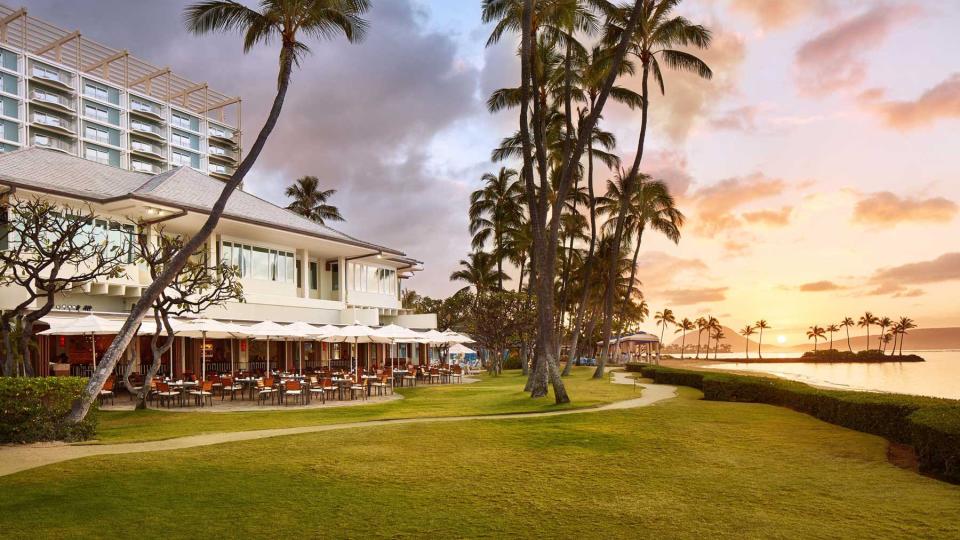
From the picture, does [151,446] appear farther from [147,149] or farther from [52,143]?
A: [147,149]

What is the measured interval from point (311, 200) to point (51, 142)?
3488 cm

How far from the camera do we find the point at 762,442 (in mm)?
13141

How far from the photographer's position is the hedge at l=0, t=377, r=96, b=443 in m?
13.2

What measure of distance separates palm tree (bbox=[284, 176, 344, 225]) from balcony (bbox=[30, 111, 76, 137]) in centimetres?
3160

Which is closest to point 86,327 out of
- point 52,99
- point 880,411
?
point 880,411

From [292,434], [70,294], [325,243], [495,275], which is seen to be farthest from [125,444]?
[495,275]

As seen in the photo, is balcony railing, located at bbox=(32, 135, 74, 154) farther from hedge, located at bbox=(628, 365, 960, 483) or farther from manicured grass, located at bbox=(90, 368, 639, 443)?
hedge, located at bbox=(628, 365, 960, 483)

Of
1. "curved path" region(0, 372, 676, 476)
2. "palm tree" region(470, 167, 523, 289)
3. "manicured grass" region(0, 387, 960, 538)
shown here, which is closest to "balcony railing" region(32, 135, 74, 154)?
"palm tree" region(470, 167, 523, 289)

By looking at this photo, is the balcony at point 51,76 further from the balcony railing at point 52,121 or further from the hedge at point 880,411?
the hedge at point 880,411

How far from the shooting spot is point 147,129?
84062mm

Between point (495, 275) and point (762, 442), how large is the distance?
55.1m

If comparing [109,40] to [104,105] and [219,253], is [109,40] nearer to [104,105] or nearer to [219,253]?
[104,105]

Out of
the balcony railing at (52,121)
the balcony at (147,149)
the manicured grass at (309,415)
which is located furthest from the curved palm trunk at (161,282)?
the balcony at (147,149)

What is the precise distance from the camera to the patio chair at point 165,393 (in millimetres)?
22031
